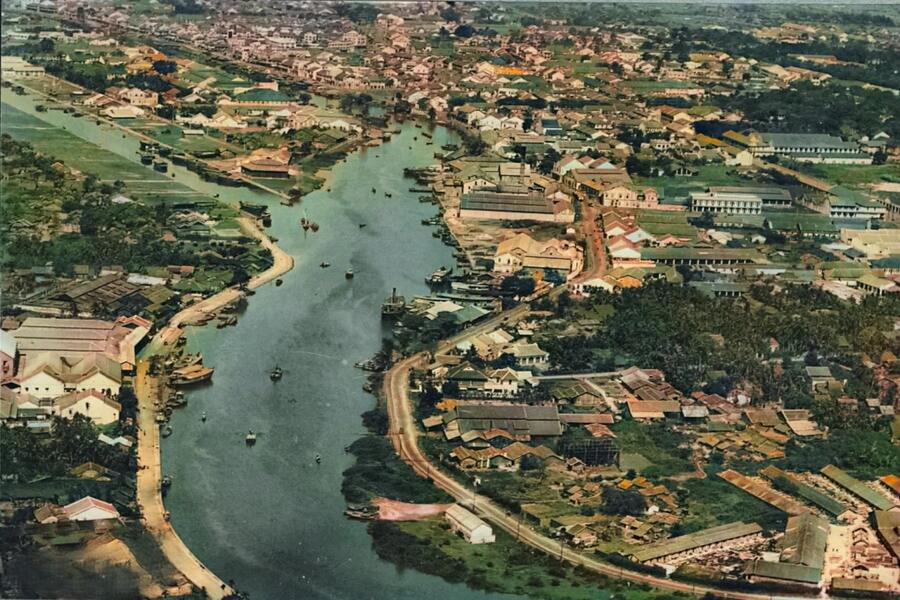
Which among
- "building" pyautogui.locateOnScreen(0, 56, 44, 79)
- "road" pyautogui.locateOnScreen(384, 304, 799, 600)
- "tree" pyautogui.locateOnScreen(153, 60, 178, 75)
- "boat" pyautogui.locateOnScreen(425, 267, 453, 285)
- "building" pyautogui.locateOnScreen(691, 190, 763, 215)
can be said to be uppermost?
"building" pyautogui.locateOnScreen(0, 56, 44, 79)

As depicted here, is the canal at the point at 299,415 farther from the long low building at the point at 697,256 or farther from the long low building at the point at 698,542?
the long low building at the point at 697,256

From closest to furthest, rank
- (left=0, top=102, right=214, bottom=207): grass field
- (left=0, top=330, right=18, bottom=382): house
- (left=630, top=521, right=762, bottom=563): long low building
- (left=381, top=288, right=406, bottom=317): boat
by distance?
(left=630, top=521, right=762, bottom=563): long low building < (left=0, top=330, right=18, bottom=382): house < (left=381, top=288, right=406, bottom=317): boat < (left=0, top=102, right=214, bottom=207): grass field

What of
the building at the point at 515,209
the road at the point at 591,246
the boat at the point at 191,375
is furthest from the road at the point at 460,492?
the building at the point at 515,209

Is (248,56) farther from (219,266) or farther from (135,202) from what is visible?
(219,266)

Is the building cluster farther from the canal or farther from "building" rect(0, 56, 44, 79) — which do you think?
"building" rect(0, 56, 44, 79)

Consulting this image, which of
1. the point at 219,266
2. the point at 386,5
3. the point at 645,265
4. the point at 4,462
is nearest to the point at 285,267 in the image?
the point at 219,266

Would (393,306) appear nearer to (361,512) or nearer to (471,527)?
(361,512)

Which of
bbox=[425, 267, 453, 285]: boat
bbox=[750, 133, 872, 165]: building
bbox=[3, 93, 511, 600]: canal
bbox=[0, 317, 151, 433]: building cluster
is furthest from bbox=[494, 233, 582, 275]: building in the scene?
bbox=[750, 133, 872, 165]: building
